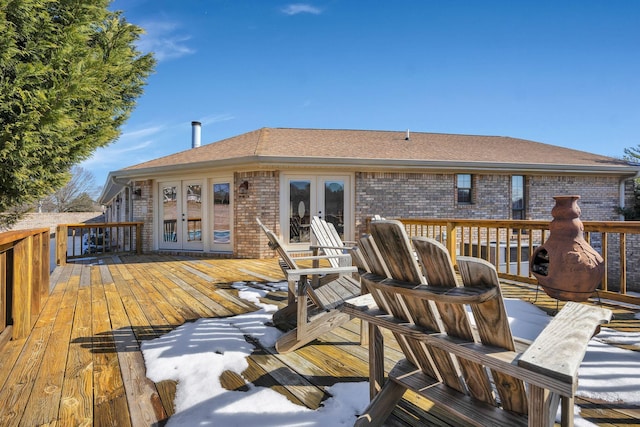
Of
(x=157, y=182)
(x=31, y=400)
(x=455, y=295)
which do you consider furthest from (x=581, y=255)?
(x=157, y=182)

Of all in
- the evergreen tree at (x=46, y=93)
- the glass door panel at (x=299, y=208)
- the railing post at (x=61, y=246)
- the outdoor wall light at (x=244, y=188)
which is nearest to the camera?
the evergreen tree at (x=46, y=93)

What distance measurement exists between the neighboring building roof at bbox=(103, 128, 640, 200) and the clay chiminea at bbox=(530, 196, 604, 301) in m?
5.15

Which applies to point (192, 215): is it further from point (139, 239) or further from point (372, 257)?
point (372, 257)

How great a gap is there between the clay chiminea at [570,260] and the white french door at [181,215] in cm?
811

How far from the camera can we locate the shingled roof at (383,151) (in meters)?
8.40

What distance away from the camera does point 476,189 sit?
9312mm

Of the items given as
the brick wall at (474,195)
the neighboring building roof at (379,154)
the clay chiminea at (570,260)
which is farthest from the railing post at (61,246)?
the clay chiminea at (570,260)

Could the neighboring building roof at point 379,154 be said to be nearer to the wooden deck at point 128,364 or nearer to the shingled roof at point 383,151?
the shingled roof at point 383,151

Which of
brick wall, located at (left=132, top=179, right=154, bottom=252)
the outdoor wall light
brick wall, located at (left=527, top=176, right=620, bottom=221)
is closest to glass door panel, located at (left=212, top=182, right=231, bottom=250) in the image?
the outdoor wall light

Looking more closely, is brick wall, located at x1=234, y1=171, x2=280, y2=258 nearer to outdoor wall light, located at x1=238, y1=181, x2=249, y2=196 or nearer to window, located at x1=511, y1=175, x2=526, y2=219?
outdoor wall light, located at x1=238, y1=181, x2=249, y2=196

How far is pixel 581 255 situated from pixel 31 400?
4550 millimetres

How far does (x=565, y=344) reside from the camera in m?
0.94

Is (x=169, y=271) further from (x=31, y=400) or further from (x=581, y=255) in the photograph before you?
(x=581, y=255)

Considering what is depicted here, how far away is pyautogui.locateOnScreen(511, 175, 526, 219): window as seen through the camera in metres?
9.57
